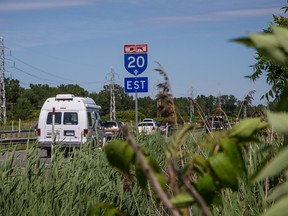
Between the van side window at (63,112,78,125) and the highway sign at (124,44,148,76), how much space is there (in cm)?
752

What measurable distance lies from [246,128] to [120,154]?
0.20 metres

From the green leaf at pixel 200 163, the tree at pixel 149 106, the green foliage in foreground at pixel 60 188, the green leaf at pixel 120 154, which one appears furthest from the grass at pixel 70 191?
the green leaf at pixel 120 154

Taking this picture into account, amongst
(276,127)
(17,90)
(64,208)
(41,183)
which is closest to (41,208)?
(64,208)

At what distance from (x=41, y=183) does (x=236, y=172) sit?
374 centimetres

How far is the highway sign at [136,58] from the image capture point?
1526 cm

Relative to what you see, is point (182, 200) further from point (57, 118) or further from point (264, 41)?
point (57, 118)

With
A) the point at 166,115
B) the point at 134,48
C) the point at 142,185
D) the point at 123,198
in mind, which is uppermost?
the point at 134,48

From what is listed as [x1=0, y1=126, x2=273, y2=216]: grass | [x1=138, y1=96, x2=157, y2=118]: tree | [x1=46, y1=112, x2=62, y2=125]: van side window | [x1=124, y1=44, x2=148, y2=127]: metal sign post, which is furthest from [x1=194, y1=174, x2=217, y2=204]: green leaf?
[x1=46, y1=112, x2=62, y2=125]: van side window

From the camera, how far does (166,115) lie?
1404mm

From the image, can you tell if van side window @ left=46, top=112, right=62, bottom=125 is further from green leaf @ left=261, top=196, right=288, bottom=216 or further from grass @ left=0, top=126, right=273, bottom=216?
green leaf @ left=261, top=196, right=288, bottom=216

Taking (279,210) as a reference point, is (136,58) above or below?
above

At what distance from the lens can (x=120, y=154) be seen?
821 millimetres

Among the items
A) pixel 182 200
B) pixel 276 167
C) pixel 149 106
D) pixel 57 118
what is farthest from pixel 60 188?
pixel 57 118

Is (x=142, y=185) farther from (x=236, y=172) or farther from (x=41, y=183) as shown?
(x=41, y=183)
